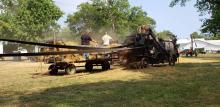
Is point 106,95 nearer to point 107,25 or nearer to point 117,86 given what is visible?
point 117,86

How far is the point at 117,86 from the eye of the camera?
544 inches

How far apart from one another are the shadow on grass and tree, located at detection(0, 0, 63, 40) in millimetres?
58831

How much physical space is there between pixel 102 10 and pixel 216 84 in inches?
3106

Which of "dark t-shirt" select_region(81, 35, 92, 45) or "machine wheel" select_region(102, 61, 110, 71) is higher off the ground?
"dark t-shirt" select_region(81, 35, 92, 45)

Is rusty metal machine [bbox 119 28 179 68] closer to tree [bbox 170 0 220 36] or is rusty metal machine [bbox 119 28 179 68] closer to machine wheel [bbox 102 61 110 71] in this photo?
machine wheel [bbox 102 61 110 71]

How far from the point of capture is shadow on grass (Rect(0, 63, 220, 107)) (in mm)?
10203

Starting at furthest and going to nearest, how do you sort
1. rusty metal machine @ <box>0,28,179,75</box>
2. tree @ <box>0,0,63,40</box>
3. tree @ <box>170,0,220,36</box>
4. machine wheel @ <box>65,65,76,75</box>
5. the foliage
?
the foliage
tree @ <box>0,0,63,40</box>
tree @ <box>170,0,220,36</box>
rusty metal machine @ <box>0,28,179,75</box>
machine wheel @ <box>65,65,76,75</box>

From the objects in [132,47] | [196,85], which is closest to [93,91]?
[196,85]

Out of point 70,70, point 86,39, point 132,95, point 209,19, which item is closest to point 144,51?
point 86,39

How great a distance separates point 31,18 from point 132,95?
210 ft

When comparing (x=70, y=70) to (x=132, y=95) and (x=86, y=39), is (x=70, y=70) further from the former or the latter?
(x=132, y=95)

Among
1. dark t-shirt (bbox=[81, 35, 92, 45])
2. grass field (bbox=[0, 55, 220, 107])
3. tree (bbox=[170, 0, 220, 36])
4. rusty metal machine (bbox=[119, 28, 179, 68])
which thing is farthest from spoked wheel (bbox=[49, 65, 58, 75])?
tree (bbox=[170, 0, 220, 36])

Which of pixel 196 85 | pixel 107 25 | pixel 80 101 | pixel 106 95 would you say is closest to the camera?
pixel 80 101

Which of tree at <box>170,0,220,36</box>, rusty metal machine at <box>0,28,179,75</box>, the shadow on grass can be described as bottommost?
the shadow on grass
